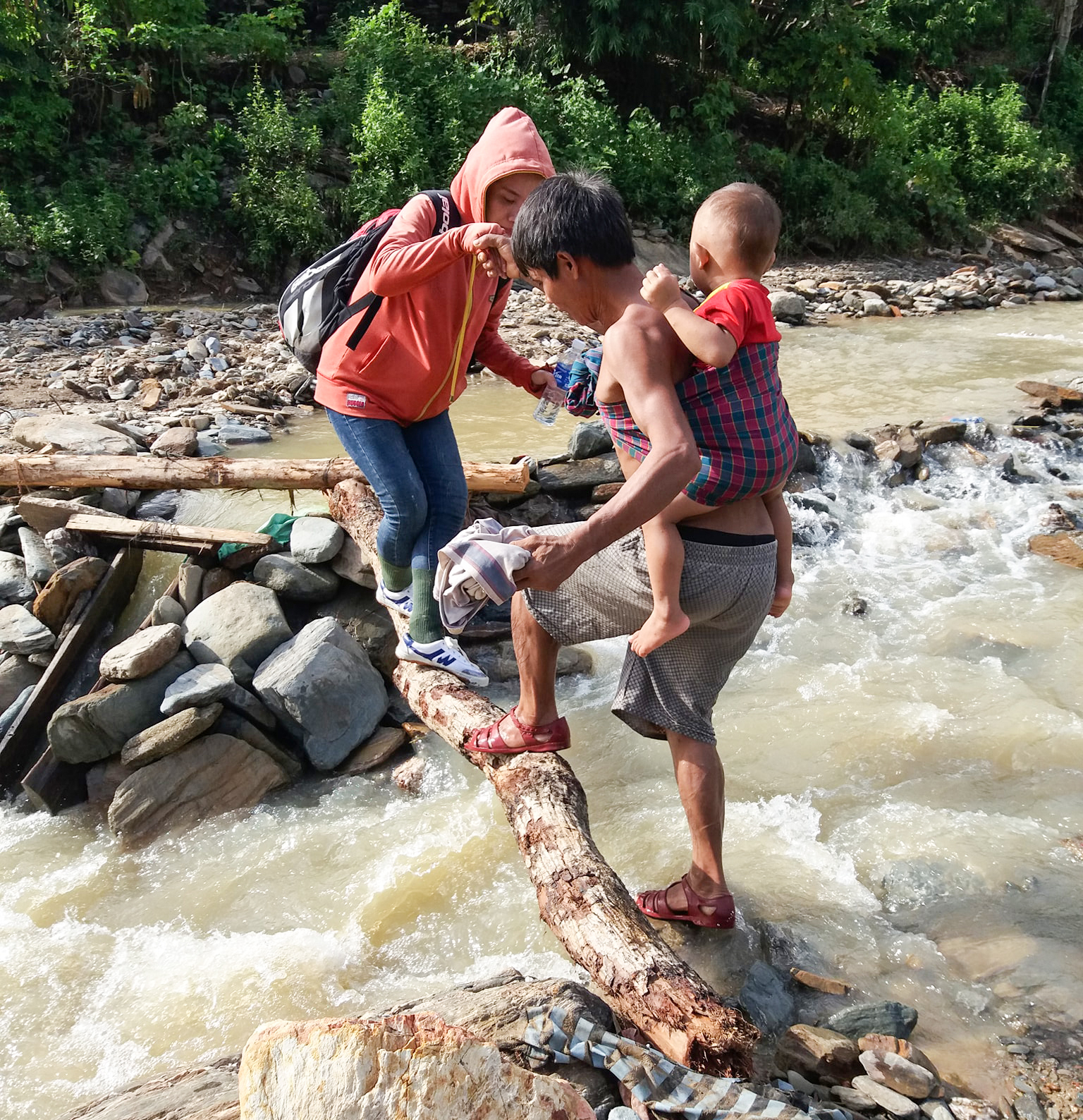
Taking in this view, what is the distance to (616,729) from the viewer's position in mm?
4355

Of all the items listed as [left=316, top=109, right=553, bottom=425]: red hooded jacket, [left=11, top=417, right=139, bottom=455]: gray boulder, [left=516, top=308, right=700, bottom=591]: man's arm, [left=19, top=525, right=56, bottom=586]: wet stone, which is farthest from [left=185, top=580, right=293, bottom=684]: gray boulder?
[left=516, top=308, right=700, bottom=591]: man's arm

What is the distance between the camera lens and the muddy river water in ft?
9.39

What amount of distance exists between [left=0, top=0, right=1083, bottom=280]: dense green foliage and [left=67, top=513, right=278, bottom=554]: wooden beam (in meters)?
8.54

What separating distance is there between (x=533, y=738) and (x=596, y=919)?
62 cm

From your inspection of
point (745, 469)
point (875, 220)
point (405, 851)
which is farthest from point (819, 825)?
point (875, 220)

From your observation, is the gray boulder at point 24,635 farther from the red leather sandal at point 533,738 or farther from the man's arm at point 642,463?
the man's arm at point 642,463

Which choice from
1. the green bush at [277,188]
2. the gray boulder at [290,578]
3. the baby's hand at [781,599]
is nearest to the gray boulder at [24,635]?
the gray boulder at [290,578]

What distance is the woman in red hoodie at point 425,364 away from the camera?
2.94 metres

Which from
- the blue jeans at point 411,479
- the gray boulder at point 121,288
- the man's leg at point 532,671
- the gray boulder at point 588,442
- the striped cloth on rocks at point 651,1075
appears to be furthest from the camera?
the gray boulder at point 121,288

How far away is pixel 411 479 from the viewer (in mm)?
3395

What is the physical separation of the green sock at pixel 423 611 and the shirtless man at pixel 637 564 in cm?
83

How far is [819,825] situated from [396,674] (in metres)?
1.72

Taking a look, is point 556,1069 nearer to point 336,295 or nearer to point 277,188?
point 336,295

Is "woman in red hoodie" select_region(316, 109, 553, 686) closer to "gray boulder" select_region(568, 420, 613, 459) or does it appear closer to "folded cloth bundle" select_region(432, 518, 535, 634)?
"folded cloth bundle" select_region(432, 518, 535, 634)
